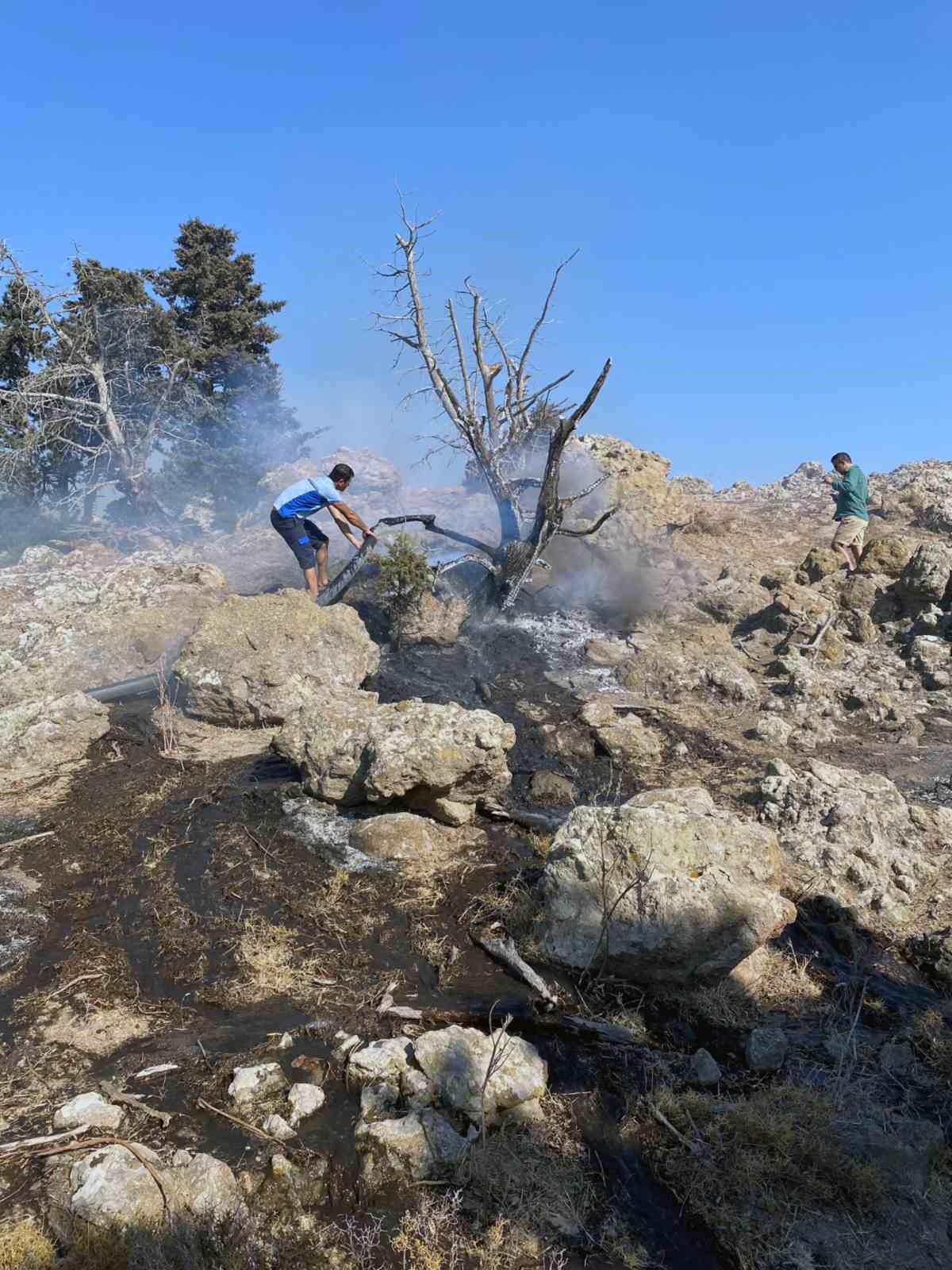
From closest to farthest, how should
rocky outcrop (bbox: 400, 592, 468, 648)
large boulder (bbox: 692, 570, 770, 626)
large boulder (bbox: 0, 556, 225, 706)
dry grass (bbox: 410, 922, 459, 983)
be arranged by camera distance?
dry grass (bbox: 410, 922, 459, 983) → large boulder (bbox: 0, 556, 225, 706) → rocky outcrop (bbox: 400, 592, 468, 648) → large boulder (bbox: 692, 570, 770, 626)

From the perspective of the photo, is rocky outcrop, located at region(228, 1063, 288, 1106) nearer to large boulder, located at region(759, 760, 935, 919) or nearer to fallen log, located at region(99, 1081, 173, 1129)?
fallen log, located at region(99, 1081, 173, 1129)

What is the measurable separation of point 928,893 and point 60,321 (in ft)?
63.2

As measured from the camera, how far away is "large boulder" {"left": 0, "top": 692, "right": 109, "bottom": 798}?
6.07 metres

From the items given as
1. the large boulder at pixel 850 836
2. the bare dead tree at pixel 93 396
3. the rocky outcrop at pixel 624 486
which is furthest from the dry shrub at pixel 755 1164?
the bare dead tree at pixel 93 396

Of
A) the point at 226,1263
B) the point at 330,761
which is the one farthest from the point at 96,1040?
the point at 330,761

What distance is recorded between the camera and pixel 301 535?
29.9 ft

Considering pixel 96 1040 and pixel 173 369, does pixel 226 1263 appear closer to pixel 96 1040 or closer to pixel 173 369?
pixel 96 1040

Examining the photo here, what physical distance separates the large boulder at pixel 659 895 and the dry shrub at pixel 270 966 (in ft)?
4.23

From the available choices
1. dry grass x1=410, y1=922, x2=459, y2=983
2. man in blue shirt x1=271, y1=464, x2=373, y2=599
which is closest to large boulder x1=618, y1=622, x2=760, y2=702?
man in blue shirt x1=271, y1=464, x2=373, y2=599

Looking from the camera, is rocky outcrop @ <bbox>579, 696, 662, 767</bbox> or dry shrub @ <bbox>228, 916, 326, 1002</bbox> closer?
dry shrub @ <bbox>228, 916, 326, 1002</bbox>

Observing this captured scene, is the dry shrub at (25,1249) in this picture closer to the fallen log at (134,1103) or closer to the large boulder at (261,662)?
the fallen log at (134,1103)

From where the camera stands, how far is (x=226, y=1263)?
241 cm

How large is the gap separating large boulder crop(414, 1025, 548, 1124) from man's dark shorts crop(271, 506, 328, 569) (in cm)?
670

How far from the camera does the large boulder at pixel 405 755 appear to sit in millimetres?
5156
